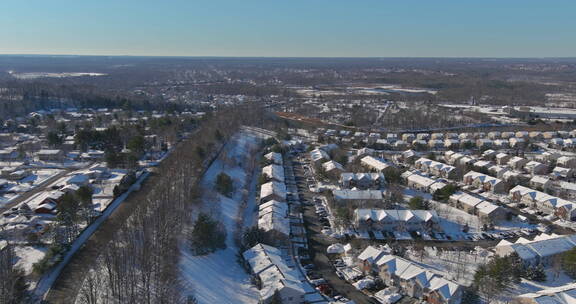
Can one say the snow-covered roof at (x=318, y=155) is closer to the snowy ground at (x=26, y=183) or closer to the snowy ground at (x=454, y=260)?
the snowy ground at (x=454, y=260)

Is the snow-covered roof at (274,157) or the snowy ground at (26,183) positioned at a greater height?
the snow-covered roof at (274,157)

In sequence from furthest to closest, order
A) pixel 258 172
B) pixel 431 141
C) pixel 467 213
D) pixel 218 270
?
pixel 431 141, pixel 258 172, pixel 467 213, pixel 218 270

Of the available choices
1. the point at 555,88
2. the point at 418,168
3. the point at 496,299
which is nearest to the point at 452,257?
the point at 496,299

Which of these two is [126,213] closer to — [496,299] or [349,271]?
[349,271]

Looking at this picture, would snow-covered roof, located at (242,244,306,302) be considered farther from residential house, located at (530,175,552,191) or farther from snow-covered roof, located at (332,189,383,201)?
residential house, located at (530,175,552,191)

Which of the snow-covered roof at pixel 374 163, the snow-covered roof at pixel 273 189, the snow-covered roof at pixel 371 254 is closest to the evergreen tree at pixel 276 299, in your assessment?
the snow-covered roof at pixel 371 254

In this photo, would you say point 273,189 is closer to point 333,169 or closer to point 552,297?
point 333,169

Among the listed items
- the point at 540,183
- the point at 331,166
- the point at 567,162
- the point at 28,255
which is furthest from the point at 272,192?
the point at 567,162
